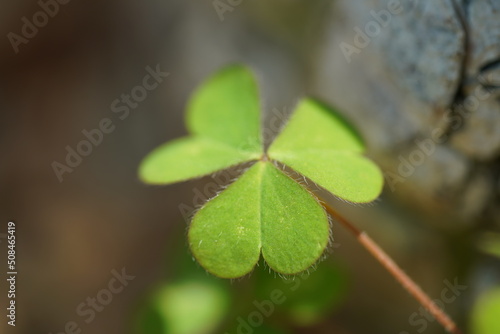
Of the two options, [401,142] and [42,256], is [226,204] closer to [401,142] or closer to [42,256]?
[401,142]

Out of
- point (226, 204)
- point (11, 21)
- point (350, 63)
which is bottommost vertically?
point (350, 63)

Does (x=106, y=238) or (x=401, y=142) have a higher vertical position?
(x=106, y=238)

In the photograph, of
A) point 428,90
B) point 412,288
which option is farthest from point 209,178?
point 412,288

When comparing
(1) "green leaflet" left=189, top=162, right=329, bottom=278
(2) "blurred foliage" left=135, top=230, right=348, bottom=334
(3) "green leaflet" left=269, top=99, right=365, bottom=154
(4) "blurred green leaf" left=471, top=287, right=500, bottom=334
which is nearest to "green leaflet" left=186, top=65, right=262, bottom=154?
(3) "green leaflet" left=269, top=99, right=365, bottom=154

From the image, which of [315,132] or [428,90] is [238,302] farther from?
[428,90]

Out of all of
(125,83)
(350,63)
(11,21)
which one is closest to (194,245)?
(350,63)

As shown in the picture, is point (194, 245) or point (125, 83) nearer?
→ point (194, 245)

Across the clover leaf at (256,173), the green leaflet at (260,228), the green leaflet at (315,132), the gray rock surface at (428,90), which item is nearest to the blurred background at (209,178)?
the gray rock surface at (428,90)

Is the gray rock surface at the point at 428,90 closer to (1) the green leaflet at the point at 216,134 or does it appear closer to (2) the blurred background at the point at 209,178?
(2) the blurred background at the point at 209,178
